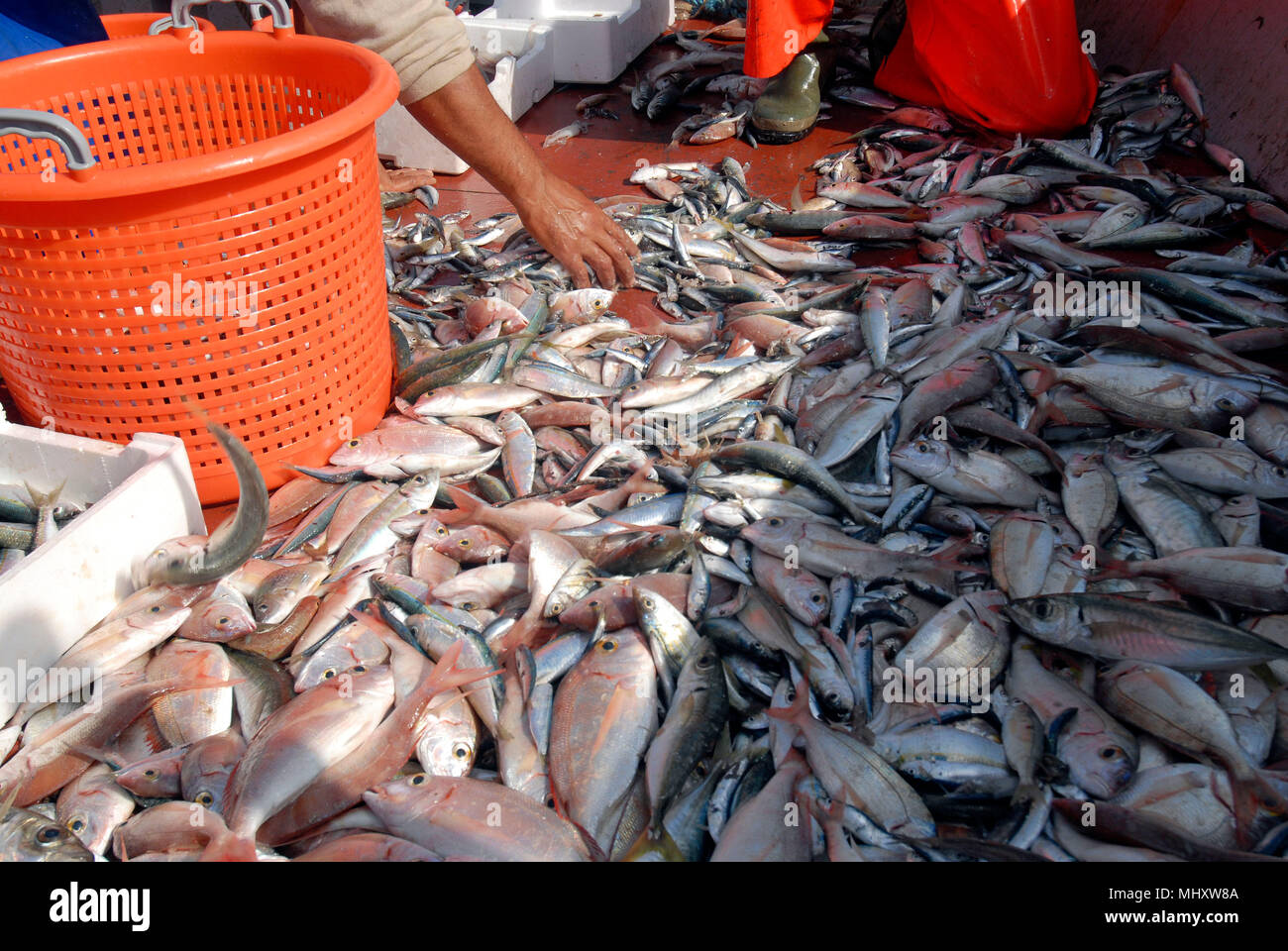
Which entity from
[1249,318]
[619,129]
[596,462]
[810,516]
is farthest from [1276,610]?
[619,129]

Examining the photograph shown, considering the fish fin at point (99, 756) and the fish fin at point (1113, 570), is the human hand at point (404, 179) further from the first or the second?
the fish fin at point (1113, 570)

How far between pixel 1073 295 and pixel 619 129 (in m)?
3.11

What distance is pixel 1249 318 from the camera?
121 inches

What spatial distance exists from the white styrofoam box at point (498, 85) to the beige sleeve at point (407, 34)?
159cm

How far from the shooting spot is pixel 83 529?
2104 mm

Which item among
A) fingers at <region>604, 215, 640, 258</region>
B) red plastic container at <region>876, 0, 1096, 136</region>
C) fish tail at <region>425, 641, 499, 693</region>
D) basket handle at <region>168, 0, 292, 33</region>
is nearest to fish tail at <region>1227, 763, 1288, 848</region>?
fish tail at <region>425, 641, 499, 693</region>

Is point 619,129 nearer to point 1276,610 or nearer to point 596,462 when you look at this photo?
point 596,462

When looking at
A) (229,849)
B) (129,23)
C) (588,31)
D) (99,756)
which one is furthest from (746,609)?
(588,31)

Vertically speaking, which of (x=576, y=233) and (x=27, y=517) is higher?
(x=576, y=233)

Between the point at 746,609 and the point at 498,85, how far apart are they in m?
3.91

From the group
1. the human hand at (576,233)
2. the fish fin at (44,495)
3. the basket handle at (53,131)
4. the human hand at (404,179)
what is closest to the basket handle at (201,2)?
the basket handle at (53,131)

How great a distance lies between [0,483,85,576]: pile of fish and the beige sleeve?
5.52 ft

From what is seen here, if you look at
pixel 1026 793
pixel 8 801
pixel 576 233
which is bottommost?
pixel 1026 793

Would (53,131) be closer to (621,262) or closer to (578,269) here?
(578,269)
